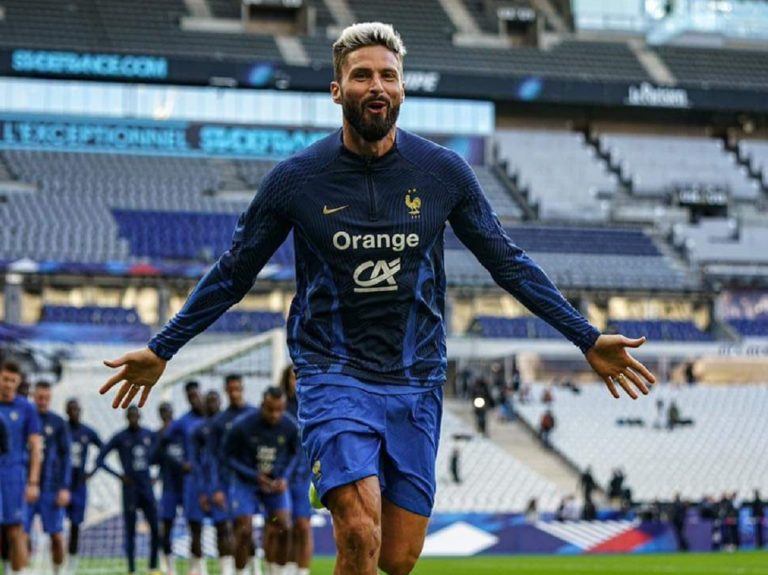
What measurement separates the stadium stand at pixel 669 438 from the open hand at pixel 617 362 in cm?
3629

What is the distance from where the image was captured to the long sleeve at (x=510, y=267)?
6383 mm

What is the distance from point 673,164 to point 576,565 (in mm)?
46656

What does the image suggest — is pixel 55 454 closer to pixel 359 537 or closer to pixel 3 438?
pixel 3 438

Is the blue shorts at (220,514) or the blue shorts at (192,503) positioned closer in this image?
the blue shorts at (220,514)

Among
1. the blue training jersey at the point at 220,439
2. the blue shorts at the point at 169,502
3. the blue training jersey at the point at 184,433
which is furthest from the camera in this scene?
the blue shorts at the point at 169,502

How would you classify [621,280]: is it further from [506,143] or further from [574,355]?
[506,143]

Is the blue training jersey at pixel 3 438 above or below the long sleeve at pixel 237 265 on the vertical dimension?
below

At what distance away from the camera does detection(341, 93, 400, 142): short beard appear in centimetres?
606

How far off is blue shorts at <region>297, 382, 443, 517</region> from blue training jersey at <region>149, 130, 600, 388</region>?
0.26 feet

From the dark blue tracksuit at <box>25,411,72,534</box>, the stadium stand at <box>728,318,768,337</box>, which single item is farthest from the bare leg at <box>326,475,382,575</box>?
the stadium stand at <box>728,318,768,337</box>

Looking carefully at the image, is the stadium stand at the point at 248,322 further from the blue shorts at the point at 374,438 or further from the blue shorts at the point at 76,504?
the blue shorts at the point at 374,438

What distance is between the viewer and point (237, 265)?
640 cm

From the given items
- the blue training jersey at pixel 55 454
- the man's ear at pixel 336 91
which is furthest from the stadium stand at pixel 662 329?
the man's ear at pixel 336 91

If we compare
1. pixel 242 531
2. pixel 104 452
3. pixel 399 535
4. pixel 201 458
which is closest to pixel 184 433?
pixel 201 458
